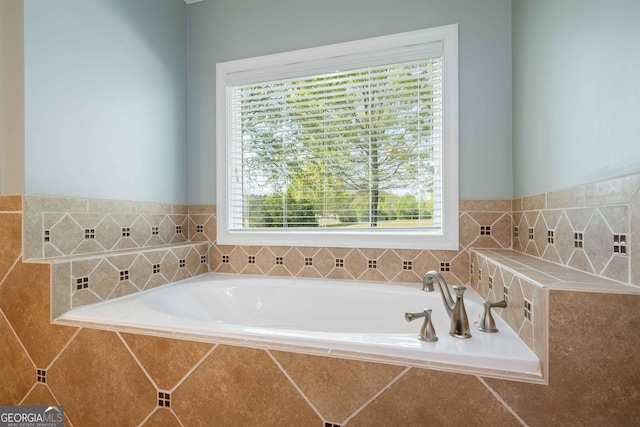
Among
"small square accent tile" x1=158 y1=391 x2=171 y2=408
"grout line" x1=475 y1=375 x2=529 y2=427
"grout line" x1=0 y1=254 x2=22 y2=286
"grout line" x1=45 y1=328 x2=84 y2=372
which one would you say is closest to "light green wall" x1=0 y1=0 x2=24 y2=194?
"grout line" x1=0 y1=254 x2=22 y2=286

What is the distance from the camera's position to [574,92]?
1.25 m

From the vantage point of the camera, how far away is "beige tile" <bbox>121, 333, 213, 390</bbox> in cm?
122

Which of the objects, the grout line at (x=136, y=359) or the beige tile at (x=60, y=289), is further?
the beige tile at (x=60, y=289)

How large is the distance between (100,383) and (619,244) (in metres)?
1.94

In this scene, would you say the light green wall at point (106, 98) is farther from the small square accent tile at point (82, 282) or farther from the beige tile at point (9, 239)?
the small square accent tile at point (82, 282)

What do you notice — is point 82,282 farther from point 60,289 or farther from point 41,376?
A: point 41,376

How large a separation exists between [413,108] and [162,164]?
1.78 m

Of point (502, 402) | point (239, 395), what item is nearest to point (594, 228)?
point (502, 402)

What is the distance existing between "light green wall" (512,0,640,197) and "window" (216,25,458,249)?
40cm

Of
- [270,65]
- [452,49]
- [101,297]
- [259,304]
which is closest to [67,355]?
[101,297]

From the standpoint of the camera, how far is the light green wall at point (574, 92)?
962mm

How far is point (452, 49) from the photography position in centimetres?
199

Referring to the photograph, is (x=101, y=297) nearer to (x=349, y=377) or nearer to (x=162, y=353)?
(x=162, y=353)

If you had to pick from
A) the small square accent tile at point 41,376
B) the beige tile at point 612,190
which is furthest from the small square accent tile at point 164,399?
the beige tile at point 612,190
